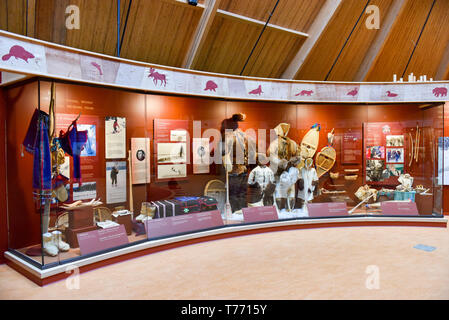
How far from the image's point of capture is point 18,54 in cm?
308

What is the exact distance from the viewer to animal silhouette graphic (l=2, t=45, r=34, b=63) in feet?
9.93

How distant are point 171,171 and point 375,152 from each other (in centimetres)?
369

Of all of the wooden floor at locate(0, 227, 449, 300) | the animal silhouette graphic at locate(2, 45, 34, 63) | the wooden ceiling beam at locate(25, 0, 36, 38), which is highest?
the wooden ceiling beam at locate(25, 0, 36, 38)

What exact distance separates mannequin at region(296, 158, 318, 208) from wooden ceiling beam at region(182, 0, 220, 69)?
263 centimetres

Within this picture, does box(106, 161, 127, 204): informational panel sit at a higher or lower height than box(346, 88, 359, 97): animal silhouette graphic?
lower

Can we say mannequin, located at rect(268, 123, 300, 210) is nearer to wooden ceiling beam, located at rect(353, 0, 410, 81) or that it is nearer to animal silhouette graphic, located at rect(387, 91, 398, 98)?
animal silhouette graphic, located at rect(387, 91, 398, 98)

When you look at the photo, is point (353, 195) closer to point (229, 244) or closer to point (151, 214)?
point (229, 244)

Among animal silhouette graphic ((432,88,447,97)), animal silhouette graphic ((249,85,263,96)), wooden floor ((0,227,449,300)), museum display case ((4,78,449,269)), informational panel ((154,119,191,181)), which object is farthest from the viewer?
animal silhouette graphic ((432,88,447,97))

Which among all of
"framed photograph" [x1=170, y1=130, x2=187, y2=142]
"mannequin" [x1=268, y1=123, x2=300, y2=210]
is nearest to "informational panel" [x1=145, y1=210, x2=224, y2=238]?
"framed photograph" [x1=170, y1=130, x2=187, y2=142]

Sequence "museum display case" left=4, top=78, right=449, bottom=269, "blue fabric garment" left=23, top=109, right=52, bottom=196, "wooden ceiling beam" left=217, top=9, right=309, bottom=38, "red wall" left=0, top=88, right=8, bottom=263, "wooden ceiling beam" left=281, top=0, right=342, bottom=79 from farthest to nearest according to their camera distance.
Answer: "wooden ceiling beam" left=281, top=0, right=342, bottom=79, "wooden ceiling beam" left=217, top=9, right=309, bottom=38, "red wall" left=0, top=88, right=8, bottom=263, "museum display case" left=4, top=78, right=449, bottom=269, "blue fabric garment" left=23, top=109, right=52, bottom=196

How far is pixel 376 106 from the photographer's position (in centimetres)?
595

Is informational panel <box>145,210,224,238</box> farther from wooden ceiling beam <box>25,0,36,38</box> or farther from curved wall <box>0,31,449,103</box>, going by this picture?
wooden ceiling beam <box>25,0,36,38</box>

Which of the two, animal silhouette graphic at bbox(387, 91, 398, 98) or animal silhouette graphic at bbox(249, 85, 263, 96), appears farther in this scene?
animal silhouette graphic at bbox(387, 91, 398, 98)

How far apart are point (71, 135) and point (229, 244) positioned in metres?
2.52
